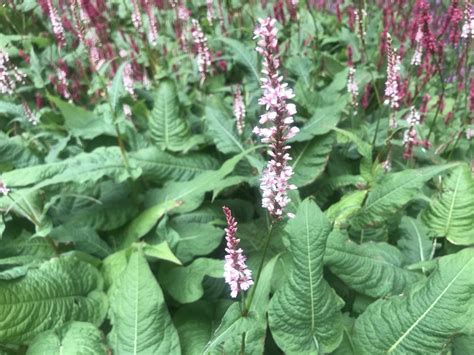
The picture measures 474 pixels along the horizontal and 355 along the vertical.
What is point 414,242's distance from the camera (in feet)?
6.72

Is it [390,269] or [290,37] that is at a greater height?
[290,37]

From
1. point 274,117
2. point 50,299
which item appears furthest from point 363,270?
point 50,299

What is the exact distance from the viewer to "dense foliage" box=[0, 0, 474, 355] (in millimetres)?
1556

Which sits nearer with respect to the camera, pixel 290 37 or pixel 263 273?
pixel 263 273

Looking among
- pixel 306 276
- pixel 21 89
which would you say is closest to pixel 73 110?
pixel 21 89

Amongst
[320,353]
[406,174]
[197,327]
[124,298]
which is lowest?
[197,327]

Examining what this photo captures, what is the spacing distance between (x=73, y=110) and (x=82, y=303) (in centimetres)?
128

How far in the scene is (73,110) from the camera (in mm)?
2787

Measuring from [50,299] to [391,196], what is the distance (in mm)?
1374

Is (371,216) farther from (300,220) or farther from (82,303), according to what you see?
(82,303)

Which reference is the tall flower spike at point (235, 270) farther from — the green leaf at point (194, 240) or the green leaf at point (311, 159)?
the green leaf at point (311, 159)

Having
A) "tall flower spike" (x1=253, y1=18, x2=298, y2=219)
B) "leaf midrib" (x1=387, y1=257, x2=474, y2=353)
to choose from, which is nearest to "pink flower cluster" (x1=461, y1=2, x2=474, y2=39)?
"leaf midrib" (x1=387, y1=257, x2=474, y2=353)

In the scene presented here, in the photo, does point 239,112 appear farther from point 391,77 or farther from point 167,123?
point 391,77

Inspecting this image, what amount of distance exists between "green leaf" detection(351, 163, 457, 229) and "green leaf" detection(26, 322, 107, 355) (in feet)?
3.50
